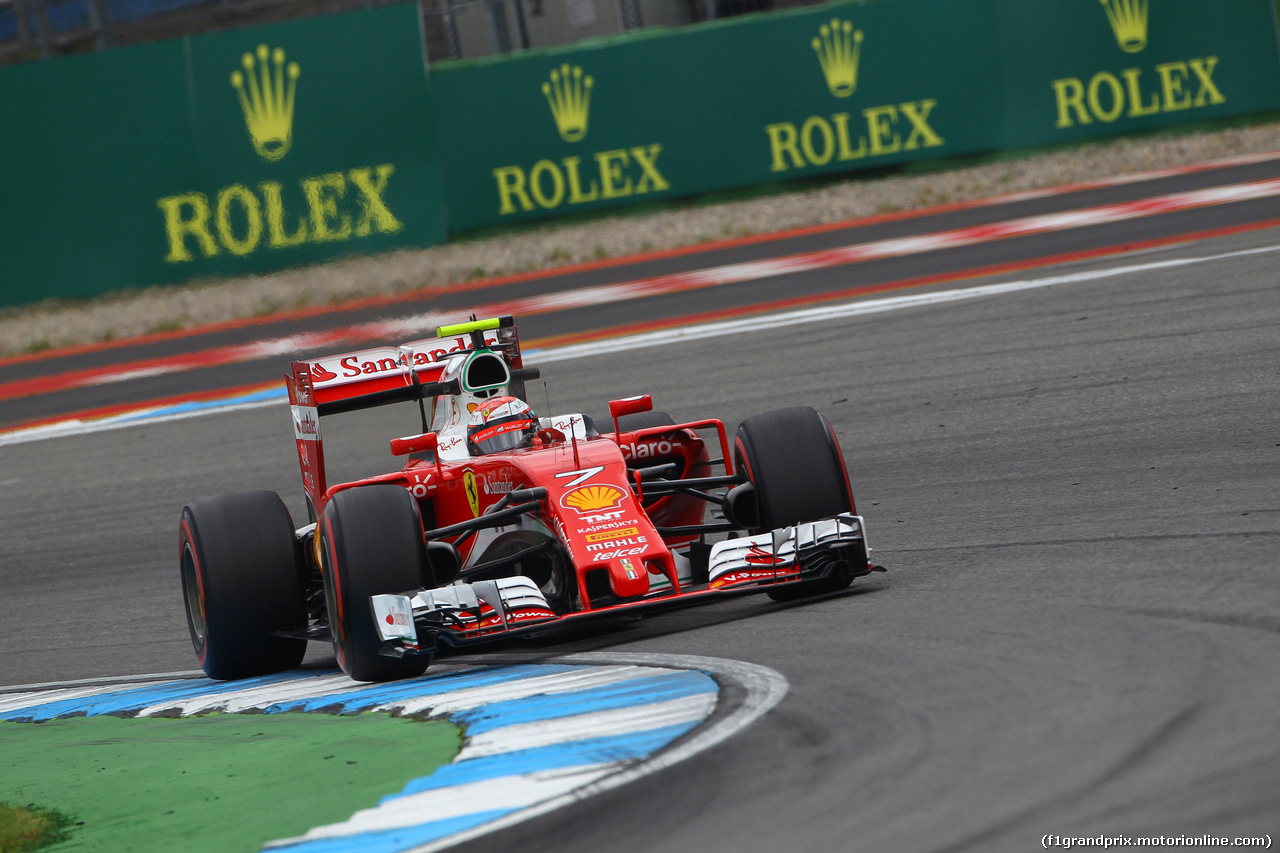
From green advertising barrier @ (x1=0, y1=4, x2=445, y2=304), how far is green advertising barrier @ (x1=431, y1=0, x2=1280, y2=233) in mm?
1018

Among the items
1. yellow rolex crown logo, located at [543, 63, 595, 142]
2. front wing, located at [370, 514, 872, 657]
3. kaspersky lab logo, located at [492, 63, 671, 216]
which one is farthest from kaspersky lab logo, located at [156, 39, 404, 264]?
front wing, located at [370, 514, 872, 657]

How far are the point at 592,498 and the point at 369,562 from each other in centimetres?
87

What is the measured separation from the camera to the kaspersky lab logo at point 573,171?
18.0 metres

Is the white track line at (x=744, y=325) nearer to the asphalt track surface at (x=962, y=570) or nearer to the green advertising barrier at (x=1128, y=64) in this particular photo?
the asphalt track surface at (x=962, y=570)

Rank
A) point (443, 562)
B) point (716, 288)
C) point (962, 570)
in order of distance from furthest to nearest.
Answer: point (716, 288)
point (962, 570)
point (443, 562)

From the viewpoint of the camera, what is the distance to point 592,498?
5809 millimetres

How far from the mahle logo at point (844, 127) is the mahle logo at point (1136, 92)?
1537 millimetres

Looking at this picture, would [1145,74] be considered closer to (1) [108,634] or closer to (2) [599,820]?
(1) [108,634]

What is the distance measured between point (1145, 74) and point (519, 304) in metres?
8.08

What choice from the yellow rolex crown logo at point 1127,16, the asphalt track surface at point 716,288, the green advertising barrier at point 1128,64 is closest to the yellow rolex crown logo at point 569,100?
the asphalt track surface at point 716,288

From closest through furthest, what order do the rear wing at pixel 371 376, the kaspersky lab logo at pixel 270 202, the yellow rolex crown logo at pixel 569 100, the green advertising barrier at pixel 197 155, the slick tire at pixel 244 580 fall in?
the slick tire at pixel 244 580
the rear wing at pixel 371 376
the kaspersky lab logo at pixel 270 202
the green advertising barrier at pixel 197 155
the yellow rolex crown logo at pixel 569 100

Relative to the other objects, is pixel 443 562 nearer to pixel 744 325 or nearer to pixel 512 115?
pixel 744 325

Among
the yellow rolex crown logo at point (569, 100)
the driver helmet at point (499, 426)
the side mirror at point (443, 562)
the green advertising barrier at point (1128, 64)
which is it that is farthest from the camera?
the yellow rolex crown logo at point (569, 100)

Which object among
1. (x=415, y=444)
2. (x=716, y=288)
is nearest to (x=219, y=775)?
(x=415, y=444)
